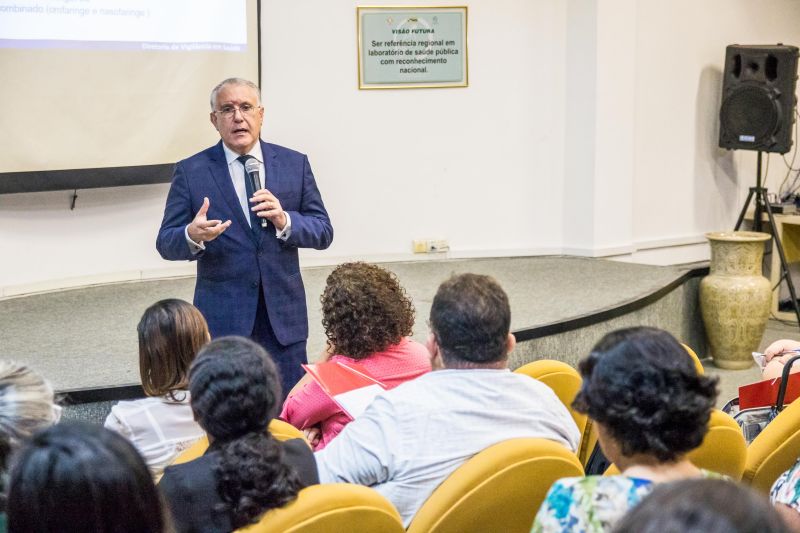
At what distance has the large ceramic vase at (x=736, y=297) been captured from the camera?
5.66 m

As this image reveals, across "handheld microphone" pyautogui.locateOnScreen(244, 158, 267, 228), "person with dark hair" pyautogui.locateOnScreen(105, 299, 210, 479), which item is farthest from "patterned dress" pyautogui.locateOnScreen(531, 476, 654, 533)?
"handheld microphone" pyautogui.locateOnScreen(244, 158, 267, 228)

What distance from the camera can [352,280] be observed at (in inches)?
104

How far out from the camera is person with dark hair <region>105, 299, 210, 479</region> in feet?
7.80

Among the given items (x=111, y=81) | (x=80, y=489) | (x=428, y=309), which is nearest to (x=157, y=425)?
(x=80, y=489)

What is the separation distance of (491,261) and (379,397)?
4296 mm

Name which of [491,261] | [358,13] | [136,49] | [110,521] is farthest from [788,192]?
[110,521]

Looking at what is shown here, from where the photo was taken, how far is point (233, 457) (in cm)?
165

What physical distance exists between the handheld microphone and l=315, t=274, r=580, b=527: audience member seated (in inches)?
45.0

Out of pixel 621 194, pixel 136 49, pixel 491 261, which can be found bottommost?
pixel 491 261

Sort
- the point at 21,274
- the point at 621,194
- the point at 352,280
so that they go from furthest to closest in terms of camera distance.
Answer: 1. the point at 621,194
2. the point at 21,274
3. the point at 352,280

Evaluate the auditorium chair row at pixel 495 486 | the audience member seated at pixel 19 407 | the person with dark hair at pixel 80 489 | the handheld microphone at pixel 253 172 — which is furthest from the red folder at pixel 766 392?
the person with dark hair at pixel 80 489

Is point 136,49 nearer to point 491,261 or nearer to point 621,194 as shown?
point 491,261

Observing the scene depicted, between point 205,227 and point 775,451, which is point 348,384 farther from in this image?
point 775,451

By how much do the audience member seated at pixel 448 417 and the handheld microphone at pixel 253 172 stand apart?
1143mm
